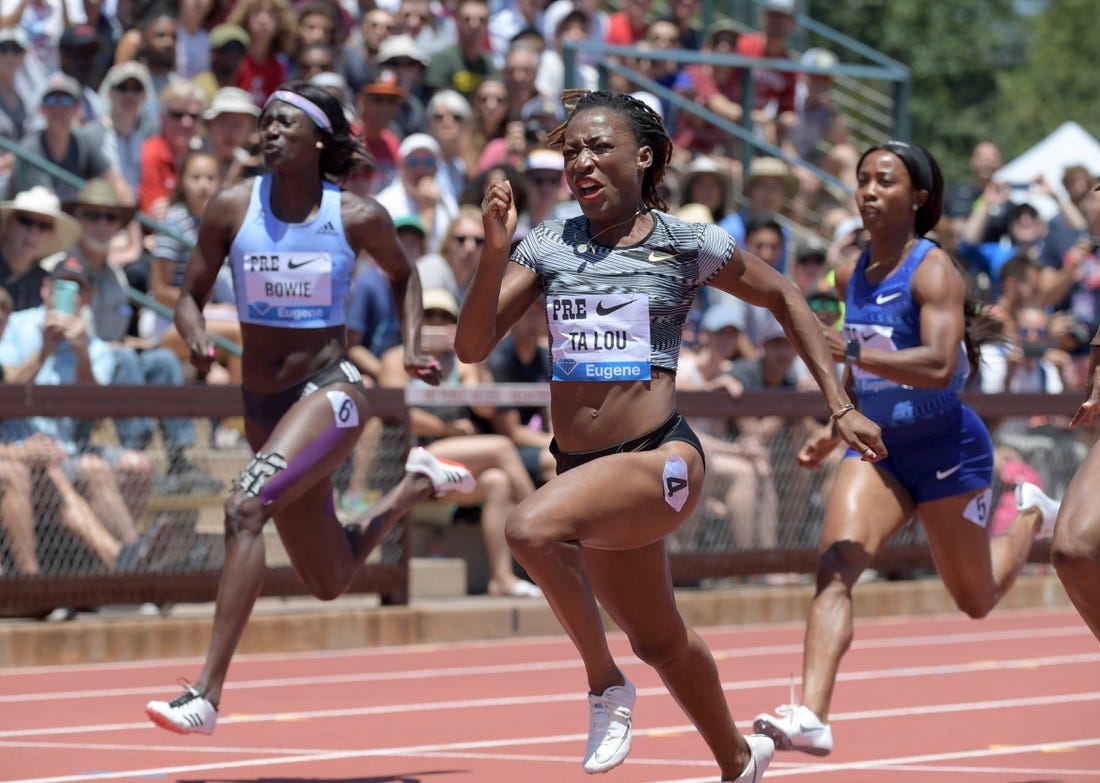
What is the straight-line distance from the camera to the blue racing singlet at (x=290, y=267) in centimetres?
831

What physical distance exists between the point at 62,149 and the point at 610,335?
8.75 meters

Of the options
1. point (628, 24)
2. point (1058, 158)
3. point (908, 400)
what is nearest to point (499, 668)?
point (908, 400)

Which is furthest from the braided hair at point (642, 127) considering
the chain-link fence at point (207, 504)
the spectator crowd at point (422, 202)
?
the chain-link fence at point (207, 504)

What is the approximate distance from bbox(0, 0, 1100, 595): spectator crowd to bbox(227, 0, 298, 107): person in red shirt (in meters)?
0.02

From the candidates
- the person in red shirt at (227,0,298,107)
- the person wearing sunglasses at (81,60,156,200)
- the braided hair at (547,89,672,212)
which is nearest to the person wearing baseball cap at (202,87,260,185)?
the person wearing sunglasses at (81,60,156,200)

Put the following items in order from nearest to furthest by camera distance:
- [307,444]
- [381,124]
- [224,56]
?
[307,444]
[224,56]
[381,124]

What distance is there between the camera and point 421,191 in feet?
48.9

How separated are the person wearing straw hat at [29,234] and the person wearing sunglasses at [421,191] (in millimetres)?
2793

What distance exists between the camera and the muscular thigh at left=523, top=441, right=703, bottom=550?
595cm

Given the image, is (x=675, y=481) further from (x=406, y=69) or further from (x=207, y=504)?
(x=406, y=69)

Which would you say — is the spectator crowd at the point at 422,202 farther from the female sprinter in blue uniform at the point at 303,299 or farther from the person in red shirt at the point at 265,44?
the female sprinter in blue uniform at the point at 303,299

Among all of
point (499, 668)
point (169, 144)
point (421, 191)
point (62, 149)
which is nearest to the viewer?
point (499, 668)

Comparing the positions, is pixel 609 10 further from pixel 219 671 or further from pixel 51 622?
pixel 219 671

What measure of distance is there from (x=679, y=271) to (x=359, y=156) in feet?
9.50
